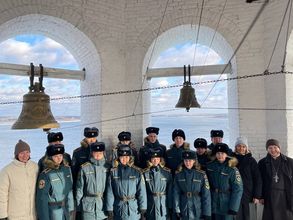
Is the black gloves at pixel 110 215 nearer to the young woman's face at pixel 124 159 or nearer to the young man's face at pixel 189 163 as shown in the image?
the young woman's face at pixel 124 159

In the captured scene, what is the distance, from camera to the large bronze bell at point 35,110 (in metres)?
3.27

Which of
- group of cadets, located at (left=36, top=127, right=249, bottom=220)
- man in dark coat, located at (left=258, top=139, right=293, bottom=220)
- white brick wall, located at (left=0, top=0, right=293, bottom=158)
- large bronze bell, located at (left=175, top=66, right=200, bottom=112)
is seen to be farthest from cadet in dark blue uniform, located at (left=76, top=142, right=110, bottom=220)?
man in dark coat, located at (left=258, top=139, right=293, bottom=220)

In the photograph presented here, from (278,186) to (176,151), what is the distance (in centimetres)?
127

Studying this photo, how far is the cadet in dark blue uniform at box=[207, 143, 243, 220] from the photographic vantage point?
11.0 feet

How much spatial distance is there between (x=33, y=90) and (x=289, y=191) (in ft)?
10.3

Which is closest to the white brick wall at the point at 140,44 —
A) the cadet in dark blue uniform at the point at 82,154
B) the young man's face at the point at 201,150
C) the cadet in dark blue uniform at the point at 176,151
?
the cadet in dark blue uniform at the point at 82,154

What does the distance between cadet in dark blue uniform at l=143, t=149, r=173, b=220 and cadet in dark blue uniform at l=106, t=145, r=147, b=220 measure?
0.35ft

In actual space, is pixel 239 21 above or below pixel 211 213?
above

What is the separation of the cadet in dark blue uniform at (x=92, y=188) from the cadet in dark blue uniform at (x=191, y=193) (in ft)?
2.61

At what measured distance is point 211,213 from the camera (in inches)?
134

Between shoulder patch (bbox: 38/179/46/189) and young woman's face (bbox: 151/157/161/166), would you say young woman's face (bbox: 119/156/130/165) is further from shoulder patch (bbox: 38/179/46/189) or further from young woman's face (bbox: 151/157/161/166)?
shoulder patch (bbox: 38/179/46/189)

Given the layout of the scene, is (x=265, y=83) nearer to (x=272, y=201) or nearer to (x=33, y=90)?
(x=272, y=201)

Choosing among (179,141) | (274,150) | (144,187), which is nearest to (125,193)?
(144,187)

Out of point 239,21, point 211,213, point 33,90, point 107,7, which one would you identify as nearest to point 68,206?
point 33,90
